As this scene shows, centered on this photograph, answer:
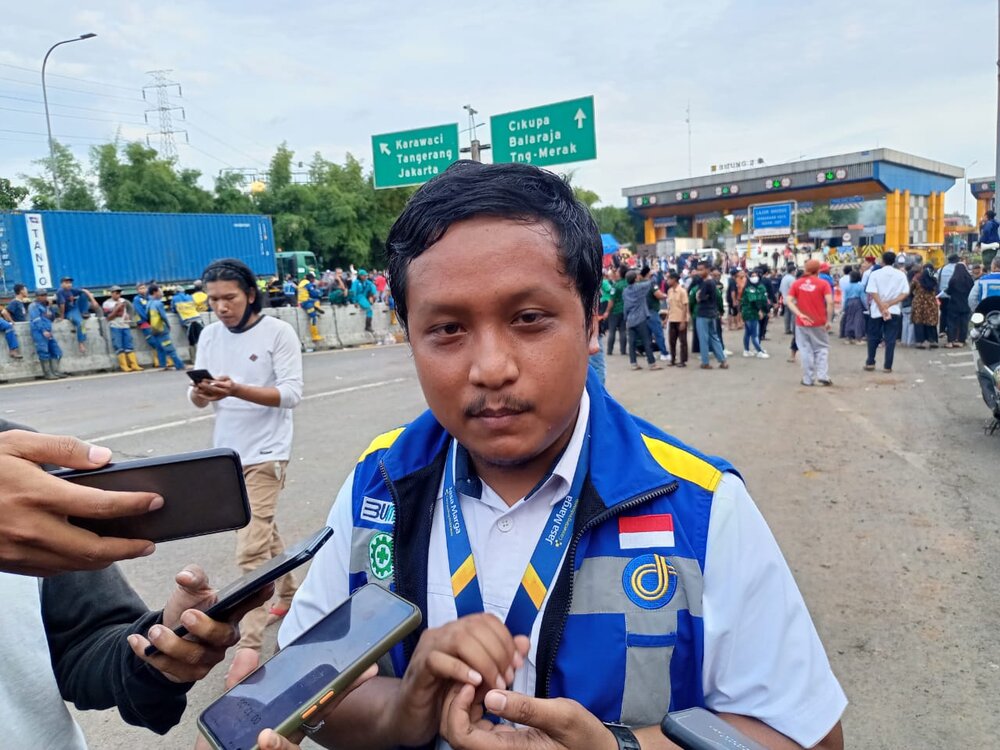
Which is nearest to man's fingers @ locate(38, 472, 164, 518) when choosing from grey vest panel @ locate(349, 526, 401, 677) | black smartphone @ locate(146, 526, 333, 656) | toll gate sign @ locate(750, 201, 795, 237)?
black smartphone @ locate(146, 526, 333, 656)

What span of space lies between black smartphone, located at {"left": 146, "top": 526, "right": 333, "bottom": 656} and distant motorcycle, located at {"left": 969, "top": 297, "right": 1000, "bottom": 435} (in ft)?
26.1

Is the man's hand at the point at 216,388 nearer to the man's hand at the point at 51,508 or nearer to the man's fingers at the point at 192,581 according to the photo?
the man's fingers at the point at 192,581

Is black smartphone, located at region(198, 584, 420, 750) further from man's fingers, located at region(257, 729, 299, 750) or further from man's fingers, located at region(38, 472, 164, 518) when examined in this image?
man's fingers, located at region(38, 472, 164, 518)

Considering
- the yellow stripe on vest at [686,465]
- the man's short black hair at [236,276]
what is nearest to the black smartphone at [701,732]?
the yellow stripe on vest at [686,465]

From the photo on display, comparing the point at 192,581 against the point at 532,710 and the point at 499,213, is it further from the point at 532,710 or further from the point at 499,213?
the point at 499,213

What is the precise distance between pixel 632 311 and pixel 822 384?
3.58m

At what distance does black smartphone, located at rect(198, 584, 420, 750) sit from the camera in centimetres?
112

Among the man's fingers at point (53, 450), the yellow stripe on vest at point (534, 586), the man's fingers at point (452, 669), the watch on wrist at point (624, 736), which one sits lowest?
the watch on wrist at point (624, 736)

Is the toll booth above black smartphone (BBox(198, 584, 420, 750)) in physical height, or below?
above

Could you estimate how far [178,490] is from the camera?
1124 millimetres

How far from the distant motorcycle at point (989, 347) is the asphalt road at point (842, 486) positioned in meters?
0.45

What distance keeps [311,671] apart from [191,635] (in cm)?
33

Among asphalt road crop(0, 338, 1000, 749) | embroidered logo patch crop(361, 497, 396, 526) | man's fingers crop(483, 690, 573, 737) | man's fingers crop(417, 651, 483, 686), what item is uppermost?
embroidered logo patch crop(361, 497, 396, 526)

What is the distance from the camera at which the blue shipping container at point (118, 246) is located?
1989 centimetres
